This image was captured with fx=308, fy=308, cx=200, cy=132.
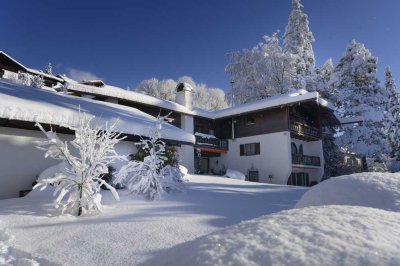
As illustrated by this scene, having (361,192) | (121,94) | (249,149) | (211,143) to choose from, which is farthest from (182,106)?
(361,192)

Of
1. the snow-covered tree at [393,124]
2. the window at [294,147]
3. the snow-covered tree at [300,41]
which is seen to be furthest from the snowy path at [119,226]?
the snow-covered tree at [300,41]

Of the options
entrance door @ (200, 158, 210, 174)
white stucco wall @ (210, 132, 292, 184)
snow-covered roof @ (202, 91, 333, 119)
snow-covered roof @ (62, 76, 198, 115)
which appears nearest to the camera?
snow-covered roof @ (62, 76, 198, 115)

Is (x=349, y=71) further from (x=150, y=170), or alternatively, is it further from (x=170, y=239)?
(x=170, y=239)

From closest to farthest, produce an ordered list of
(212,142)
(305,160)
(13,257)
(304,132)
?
1. (13,257)
2. (305,160)
3. (212,142)
4. (304,132)

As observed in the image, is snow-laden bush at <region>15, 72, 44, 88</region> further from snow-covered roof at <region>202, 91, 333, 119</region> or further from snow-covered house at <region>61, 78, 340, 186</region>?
snow-covered roof at <region>202, 91, 333, 119</region>

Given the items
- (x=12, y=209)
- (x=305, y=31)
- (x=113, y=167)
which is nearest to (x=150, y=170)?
(x=113, y=167)

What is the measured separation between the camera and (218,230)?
91.8 inches

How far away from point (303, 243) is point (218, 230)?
72 centimetres

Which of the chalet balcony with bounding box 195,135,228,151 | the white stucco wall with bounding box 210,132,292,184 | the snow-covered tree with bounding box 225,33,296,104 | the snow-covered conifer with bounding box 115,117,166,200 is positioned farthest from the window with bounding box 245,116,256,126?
the snow-covered conifer with bounding box 115,117,166,200

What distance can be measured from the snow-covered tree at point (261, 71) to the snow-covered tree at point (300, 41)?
1576mm

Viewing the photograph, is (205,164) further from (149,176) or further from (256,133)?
(149,176)

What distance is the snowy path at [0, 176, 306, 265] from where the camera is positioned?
4.03m

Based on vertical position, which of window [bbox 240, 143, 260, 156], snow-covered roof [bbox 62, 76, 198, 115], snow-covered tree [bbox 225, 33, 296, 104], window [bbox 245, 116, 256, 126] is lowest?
window [bbox 240, 143, 260, 156]

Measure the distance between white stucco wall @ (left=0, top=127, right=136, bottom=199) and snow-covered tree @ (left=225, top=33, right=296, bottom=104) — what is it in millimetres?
25368
